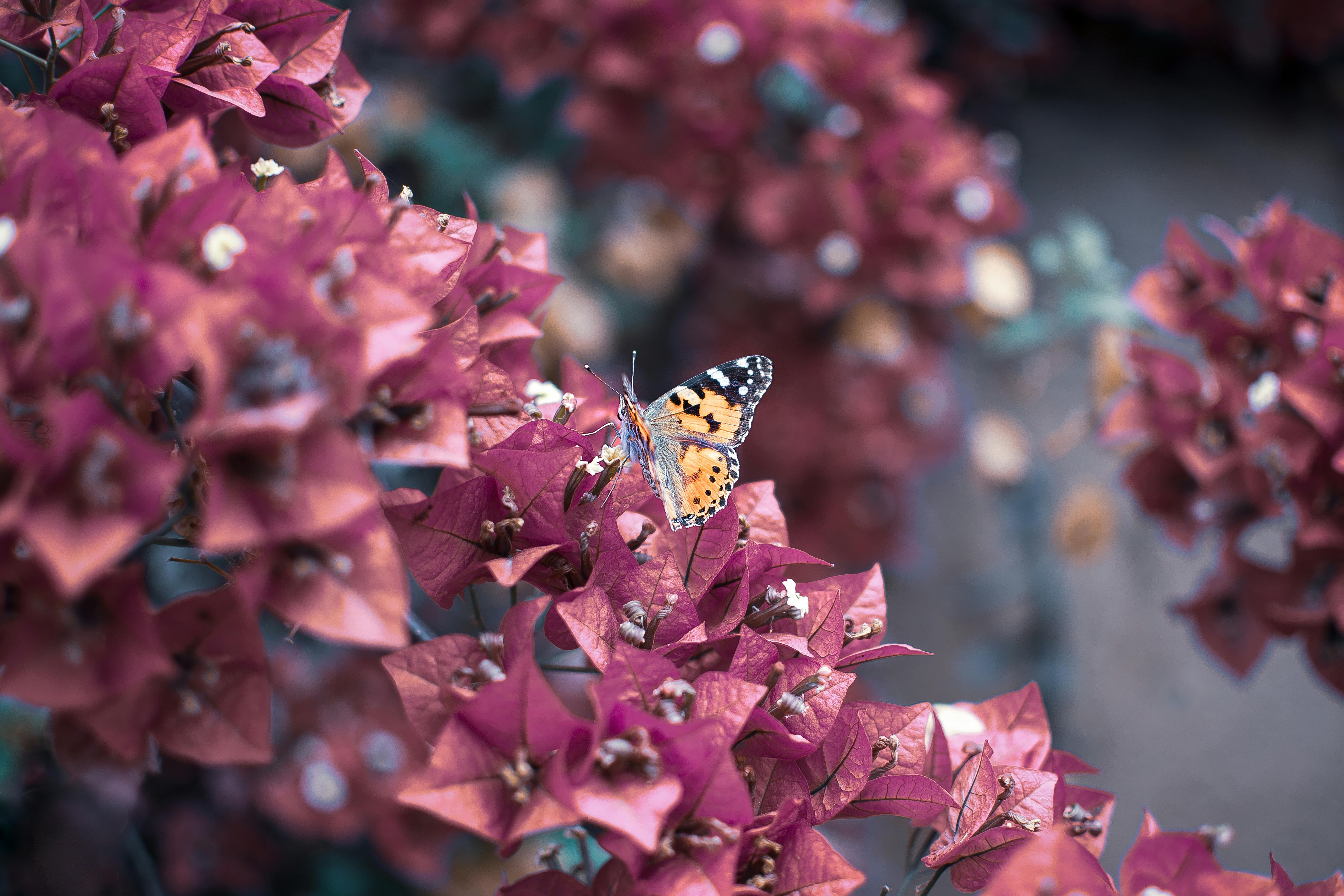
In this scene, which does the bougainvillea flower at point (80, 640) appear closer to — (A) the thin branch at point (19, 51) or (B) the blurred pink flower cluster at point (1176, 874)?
(A) the thin branch at point (19, 51)

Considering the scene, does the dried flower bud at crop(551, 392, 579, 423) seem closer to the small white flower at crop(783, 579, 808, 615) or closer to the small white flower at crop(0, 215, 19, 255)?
the small white flower at crop(783, 579, 808, 615)

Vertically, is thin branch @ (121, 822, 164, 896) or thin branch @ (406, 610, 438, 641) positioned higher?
thin branch @ (406, 610, 438, 641)

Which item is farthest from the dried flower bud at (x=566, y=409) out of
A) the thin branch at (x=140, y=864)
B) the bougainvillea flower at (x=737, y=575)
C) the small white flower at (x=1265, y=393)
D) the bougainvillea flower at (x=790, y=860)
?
the small white flower at (x=1265, y=393)

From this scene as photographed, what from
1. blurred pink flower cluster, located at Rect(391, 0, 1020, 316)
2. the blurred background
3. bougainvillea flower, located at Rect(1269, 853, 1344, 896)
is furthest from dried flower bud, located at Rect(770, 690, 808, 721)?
blurred pink flower cluster, located at Rect(391, 0, 1020, 316)

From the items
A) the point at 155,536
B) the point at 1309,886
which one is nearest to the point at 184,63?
the point at 155,536

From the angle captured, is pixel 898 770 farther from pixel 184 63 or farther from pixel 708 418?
pixel 184 63

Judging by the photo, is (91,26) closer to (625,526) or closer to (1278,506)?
(625,526)

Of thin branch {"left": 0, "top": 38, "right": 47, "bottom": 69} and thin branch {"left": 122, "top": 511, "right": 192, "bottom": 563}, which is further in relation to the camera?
thin branch {"left": 0, "top": 38, "right": 47, "bottom": 69}
